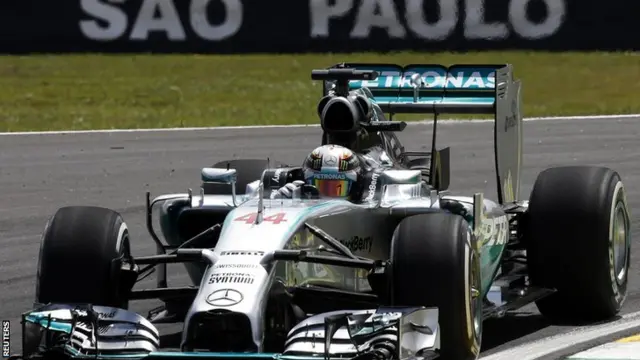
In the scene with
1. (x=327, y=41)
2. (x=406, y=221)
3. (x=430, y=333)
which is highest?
(x=327, y=41)

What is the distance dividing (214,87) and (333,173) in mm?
15443

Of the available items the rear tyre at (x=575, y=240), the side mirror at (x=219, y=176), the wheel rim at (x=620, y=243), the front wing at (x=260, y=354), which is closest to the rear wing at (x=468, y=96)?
the rear tyre at (x=575, y=240)

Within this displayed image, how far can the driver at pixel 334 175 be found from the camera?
8.48 metres

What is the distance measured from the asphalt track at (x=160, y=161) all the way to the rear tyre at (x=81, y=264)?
2022 mm

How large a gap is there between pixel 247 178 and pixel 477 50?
611 inches

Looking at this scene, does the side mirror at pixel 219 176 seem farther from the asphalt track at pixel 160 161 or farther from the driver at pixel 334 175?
the asphalt track at pixel 160 161

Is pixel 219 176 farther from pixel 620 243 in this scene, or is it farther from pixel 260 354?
pixel 260 354

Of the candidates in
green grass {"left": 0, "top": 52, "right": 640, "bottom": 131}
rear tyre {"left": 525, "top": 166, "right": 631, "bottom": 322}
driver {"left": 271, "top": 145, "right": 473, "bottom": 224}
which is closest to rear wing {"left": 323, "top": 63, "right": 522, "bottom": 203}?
rear tyre {"left": 525, "top": 166, "right": 631, "bottom": 322}

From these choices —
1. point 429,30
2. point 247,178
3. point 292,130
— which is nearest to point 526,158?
point 292,130

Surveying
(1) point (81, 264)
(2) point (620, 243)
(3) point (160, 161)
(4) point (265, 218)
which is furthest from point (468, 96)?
(3) point (160, 161)

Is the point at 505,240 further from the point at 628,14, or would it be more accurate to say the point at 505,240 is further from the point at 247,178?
the point at 628,14

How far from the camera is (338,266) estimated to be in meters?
7.82

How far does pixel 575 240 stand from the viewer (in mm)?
8766

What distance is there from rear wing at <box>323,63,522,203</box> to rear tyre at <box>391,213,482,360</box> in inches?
81.5
